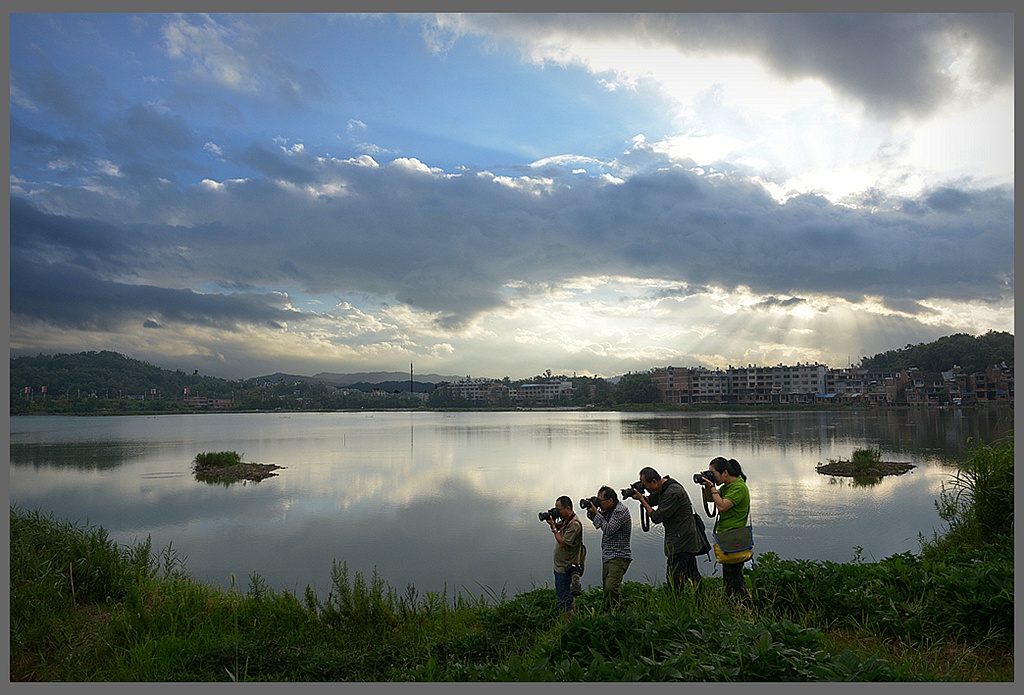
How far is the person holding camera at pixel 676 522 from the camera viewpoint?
4984 millimetres

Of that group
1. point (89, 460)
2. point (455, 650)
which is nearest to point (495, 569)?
point (455, 650)

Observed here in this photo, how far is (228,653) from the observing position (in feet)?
13.7

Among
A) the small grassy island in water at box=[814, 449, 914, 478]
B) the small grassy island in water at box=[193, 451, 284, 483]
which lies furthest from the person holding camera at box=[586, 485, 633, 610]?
the small grassy island in water at box=[193, 451, 284, 483]

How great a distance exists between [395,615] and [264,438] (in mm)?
39310

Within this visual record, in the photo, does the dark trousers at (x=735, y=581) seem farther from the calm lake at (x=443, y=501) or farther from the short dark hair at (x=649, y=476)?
the calm lake at (x=443, y=501)

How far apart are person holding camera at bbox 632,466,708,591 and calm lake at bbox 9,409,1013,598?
1.31 m

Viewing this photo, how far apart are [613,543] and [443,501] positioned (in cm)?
1283

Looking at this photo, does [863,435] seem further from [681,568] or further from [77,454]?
[77,454]

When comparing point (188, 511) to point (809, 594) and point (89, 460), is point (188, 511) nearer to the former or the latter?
point (89, 460)

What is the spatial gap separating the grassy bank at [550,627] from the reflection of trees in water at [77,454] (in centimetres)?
2216

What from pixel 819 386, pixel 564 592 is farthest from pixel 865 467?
pixel 819 386

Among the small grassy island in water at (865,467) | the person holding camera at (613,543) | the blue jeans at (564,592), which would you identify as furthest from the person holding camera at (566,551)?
the small grassy island in water at (865,467)

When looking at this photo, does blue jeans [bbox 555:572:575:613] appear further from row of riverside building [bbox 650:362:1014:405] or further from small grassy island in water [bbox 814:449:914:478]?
row of riverside building [bbox 650:362:1014:405]

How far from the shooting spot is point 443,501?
17.3 metres
